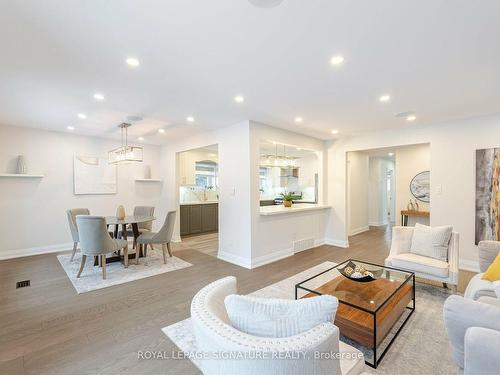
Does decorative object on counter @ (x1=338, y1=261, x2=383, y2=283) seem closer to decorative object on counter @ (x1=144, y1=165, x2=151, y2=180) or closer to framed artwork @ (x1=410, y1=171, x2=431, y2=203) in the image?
framed artwork @ (x1=410, y1=171, x2=431, y2=203)

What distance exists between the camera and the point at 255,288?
3426 millimetres

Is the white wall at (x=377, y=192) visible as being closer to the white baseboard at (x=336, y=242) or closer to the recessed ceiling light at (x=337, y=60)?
the white baseboard at (x=336, y=242)

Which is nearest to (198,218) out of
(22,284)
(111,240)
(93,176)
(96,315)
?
(93,176)

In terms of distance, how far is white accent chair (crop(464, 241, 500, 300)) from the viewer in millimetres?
2149

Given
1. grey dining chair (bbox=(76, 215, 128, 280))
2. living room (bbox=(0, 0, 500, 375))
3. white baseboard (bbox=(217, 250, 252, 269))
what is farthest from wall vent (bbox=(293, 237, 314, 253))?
grey dining chair (bbox=(76, 215, 128, 280))

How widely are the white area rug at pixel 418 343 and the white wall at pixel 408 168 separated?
4172mm

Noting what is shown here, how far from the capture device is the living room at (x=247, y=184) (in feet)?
5.32

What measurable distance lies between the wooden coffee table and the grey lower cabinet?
4.69 m

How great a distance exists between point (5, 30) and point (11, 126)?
4.11m

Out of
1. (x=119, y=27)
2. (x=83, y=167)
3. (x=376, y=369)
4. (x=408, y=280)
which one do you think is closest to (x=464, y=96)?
(x=408, y=280)

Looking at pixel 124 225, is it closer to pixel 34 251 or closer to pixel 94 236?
pixel 94 236

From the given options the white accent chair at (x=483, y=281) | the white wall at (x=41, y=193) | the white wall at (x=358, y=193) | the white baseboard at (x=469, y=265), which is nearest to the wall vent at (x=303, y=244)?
the white wall at (x=358, y=193)

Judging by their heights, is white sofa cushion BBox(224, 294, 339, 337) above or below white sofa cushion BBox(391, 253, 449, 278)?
above

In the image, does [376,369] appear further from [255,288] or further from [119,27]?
[119,27]
